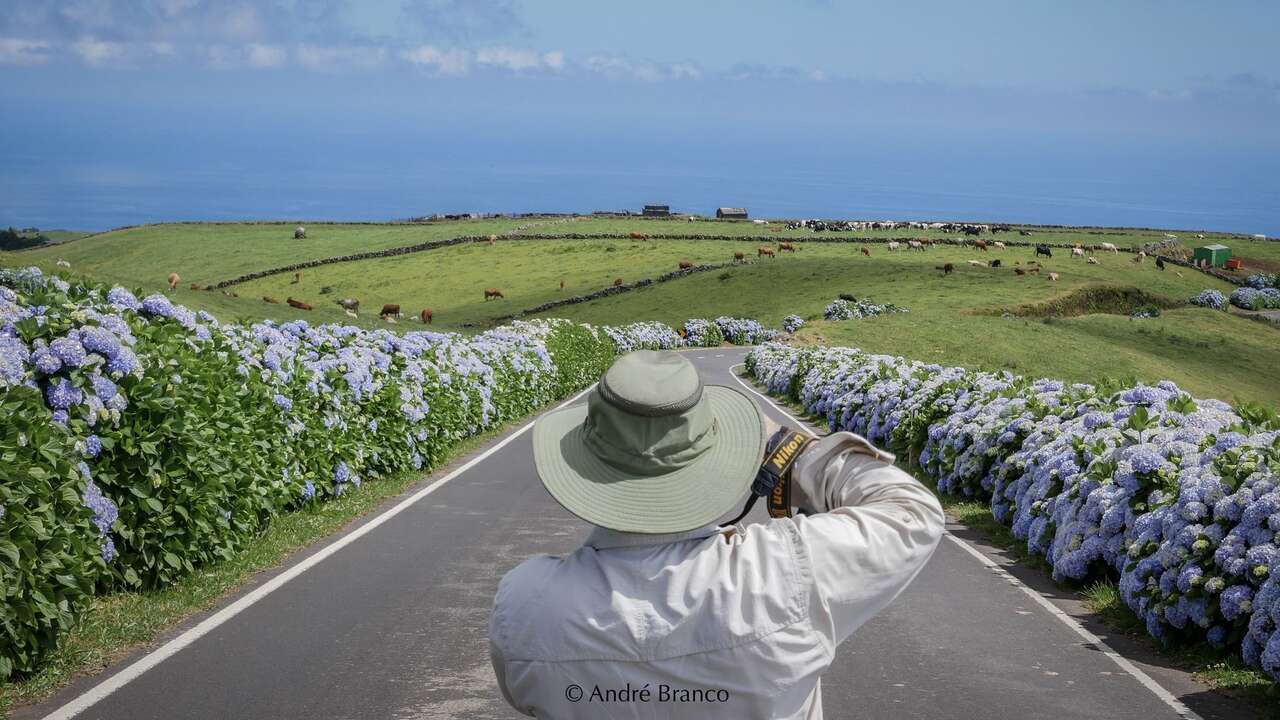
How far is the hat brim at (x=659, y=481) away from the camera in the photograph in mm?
2764

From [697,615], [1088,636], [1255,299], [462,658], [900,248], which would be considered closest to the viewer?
[697,615]

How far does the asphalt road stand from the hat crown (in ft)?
14.6

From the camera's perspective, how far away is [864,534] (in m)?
2.84

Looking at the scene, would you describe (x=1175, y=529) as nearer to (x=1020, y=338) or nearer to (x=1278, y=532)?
(x=1278, y=532)

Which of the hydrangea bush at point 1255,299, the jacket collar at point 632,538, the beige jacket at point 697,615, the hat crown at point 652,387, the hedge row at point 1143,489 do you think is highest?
the hat crown at point 652,387

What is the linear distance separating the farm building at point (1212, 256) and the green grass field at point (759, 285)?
501cm

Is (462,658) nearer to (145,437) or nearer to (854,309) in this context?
(145,437)

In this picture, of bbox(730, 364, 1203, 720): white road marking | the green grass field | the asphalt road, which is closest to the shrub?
the green grass field

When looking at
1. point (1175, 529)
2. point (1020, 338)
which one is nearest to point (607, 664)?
point (1175, 529)

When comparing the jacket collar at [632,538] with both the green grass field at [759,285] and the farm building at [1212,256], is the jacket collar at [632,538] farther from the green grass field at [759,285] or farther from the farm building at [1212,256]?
the farm building at [1212,256]

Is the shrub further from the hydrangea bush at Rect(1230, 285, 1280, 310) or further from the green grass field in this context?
the hydrangea bush at Rect(1230, 285, 1280, 310)

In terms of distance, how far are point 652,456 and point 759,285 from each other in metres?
95.7

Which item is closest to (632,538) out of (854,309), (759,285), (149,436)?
(149,436)

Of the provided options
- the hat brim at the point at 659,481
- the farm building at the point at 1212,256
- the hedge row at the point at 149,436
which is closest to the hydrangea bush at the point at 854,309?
the farm building at the point at 1212,256
